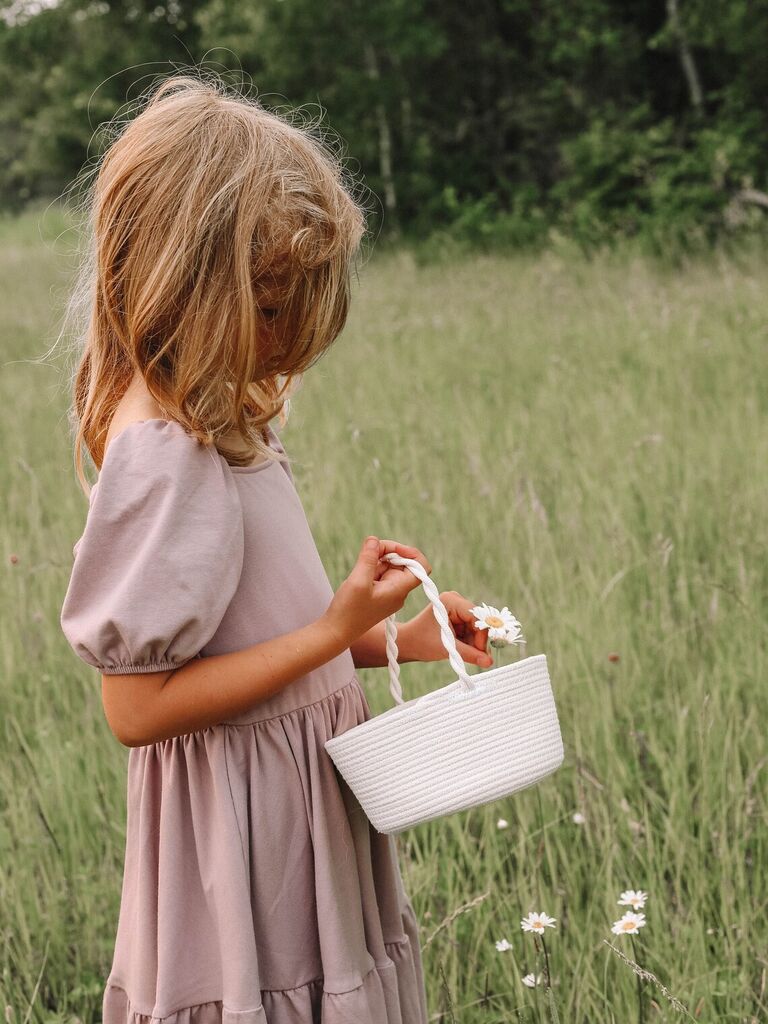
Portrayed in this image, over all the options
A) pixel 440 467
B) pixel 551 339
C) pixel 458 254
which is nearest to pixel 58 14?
pixel 458 254

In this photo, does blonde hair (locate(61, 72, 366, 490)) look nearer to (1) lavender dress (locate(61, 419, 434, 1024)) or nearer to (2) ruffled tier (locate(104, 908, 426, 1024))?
(1) lavender dress (locate(61, 419, 434, 1024))

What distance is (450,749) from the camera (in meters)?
1.08

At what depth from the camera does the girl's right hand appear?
1.12 metres

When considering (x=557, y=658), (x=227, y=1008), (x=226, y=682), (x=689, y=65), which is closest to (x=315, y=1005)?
(x=227, y=1008)

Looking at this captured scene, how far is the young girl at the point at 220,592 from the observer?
42.6 inches

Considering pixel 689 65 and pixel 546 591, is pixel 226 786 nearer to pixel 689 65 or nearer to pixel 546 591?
pixel 546 591

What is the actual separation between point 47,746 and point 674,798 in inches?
49.8

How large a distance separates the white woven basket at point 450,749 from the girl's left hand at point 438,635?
20cm

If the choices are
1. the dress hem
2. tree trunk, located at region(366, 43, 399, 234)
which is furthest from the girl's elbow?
tree trunk, located at region(366, 43, 399, 234)

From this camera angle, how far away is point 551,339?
5.53 meters

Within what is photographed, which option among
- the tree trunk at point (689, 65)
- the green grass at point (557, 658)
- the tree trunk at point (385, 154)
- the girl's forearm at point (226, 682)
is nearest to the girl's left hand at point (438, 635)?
the girl's forearm at point (226, 682)

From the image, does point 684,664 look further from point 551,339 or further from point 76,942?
point 551,339

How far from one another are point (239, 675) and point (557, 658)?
4.48 ft

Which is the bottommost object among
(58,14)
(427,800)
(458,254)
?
(458,254)
